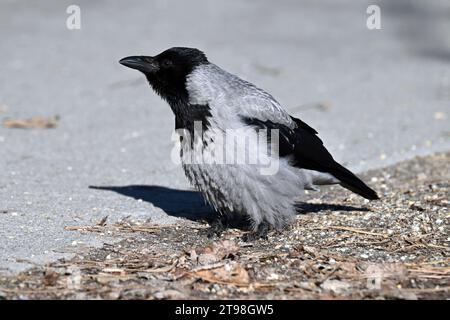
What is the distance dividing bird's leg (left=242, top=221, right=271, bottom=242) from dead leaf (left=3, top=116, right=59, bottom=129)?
4.34m

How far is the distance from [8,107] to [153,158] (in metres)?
2.77

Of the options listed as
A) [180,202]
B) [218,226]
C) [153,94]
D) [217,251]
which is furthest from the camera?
[153,94]

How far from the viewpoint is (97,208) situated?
6.99 metres

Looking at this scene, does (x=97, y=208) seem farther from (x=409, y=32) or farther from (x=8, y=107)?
(x=409, y=32)

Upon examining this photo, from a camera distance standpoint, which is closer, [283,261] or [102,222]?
[283,261]

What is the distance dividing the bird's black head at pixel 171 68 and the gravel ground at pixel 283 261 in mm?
1089

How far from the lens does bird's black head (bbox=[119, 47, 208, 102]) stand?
6730 millimetres

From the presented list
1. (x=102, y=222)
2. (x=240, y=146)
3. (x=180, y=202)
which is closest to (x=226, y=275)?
(x=240, y=146)

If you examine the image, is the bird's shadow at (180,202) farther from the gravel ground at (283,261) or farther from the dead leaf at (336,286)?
the dead leaf at (336,286)

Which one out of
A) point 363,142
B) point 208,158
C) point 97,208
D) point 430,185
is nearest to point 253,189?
point 208,158

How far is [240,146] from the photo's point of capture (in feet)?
20.6

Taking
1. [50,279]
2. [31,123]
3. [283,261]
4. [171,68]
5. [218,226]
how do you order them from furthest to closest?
[31,123] → [171,68] → [218,226] → [283,261] → [50,279]

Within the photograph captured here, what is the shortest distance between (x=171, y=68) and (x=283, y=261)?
2.04 m

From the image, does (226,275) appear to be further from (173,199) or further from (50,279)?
(173,199)
